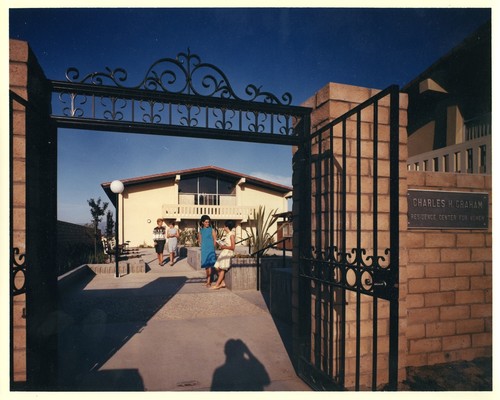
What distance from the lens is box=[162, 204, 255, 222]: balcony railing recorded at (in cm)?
2095

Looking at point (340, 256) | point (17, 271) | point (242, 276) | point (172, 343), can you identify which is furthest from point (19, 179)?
point (242, 276)

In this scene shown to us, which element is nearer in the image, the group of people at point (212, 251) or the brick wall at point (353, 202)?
the brick wall at point (353, 202)

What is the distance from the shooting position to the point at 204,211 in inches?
859

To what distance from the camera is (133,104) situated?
8.68 feet

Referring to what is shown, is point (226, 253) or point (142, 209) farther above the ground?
point (142, 209)

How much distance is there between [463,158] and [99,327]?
18.5ft

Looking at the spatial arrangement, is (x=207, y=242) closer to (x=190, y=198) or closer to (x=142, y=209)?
(x=142, y=209)

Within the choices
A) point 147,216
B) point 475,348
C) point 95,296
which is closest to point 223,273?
point 95,296

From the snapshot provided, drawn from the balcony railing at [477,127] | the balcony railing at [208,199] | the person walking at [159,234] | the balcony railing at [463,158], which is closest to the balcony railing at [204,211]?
the balcony railing at [208,199]

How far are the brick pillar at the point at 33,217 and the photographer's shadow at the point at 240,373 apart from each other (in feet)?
4.82

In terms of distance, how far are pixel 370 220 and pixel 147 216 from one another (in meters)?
20.0

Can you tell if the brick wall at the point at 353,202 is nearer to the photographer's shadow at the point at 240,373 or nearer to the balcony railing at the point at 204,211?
the photographer's shadow at the point at 240,373

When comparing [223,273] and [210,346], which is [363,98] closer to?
[210,346]

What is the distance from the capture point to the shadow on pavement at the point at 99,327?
288 centimetres
